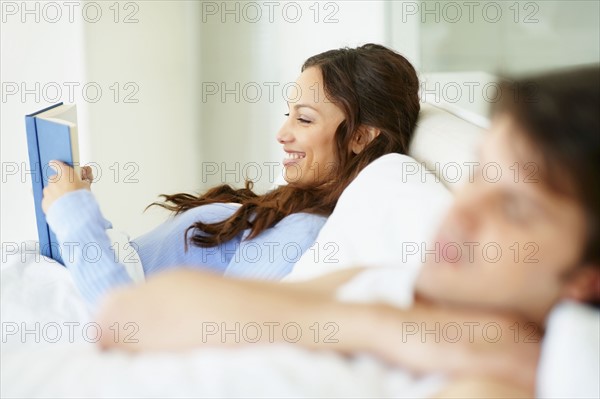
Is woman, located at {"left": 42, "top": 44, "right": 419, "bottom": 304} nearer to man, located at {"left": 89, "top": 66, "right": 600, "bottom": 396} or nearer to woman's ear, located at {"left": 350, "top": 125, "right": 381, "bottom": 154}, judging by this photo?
woman's ear, located at {"left": 350, "top": 125, "right": 381, "bottom": 154}

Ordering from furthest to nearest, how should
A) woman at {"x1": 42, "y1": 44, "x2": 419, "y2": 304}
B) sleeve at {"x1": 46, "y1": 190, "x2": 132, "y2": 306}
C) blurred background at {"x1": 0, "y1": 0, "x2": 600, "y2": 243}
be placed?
blurred background at {"x1": 0, "y1": 0, "x2": 600, "y2": 243} → woman at {"x1": 42, "y1": 44, "x2": 419, "y2": 304} → sleeve at {"x1": 46, "y1": 190, "x2": 132, "y2": 306}

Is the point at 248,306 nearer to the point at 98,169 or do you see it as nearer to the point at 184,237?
the point at 184,237

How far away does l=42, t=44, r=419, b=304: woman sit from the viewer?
3.78 feet

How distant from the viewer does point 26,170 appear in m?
2.94

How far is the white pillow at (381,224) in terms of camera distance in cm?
83

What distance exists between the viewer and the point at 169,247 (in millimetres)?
1305

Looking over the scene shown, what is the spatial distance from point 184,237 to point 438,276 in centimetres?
80

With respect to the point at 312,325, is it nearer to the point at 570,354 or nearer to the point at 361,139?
the point at 570,354

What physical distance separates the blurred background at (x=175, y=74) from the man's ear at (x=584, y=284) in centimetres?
164

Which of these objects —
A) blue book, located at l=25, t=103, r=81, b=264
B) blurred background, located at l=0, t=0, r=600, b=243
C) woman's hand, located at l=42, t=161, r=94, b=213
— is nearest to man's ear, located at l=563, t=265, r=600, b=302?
woman's hand, located at l=42, t=161, r=94, b=213

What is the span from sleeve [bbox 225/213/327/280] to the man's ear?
0.60m

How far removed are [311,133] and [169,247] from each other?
0.31 m

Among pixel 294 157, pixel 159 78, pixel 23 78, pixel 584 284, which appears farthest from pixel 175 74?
pixel 584 284


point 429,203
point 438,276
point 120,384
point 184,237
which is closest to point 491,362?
point 438,276
